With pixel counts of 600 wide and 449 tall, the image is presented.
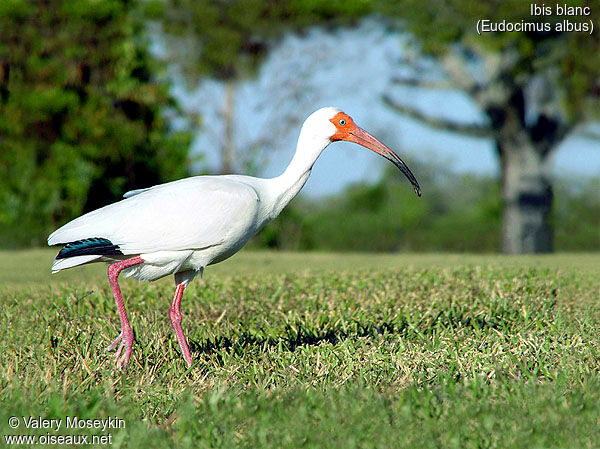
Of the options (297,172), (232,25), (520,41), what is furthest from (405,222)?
(297,172)

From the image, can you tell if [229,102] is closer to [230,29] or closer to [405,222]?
[230,29]

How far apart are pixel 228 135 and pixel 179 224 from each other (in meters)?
15.5

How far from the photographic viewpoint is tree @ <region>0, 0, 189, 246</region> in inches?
597

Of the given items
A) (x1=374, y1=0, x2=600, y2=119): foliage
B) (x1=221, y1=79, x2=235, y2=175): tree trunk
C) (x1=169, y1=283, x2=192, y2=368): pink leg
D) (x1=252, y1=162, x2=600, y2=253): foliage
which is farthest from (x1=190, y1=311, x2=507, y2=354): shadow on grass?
(x1=221, y1=79, x2=235, y2=175): tree trunk

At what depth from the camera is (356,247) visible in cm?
1997

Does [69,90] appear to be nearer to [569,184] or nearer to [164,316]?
[164,316]

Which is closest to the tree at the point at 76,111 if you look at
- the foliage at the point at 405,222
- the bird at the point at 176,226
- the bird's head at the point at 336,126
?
the foliage at the point at 405,222

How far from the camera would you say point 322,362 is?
4.47m

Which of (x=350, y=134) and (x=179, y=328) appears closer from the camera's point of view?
(x=179, y=328)

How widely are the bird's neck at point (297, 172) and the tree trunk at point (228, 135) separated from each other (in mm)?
14398

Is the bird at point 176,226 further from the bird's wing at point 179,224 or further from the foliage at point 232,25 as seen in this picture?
the foliage at point 232,25

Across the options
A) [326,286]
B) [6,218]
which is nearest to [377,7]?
[6,218]

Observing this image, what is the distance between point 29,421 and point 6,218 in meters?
12.6

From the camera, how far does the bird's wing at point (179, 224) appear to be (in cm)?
443
